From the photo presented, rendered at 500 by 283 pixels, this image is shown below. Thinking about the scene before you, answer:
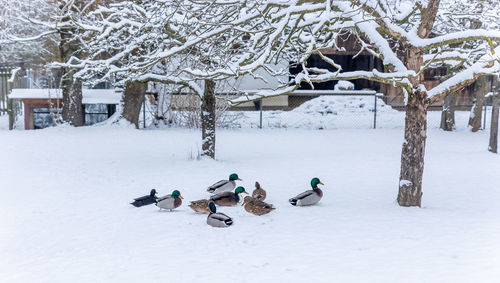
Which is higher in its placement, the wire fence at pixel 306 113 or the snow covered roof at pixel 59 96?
the snow covered roof at pixel 59 96

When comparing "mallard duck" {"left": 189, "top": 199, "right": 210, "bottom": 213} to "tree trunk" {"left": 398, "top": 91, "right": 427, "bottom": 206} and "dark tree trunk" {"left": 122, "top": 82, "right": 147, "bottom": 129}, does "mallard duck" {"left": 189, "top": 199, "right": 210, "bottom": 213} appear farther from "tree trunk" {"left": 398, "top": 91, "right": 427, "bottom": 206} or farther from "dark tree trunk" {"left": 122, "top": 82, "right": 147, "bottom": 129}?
"dark tree trunk" {"left": 122, "top": 82, "right": 147, "bottom": 129}

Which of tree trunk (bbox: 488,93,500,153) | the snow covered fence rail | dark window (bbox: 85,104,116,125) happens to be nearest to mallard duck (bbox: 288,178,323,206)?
tree trunk (bbox: 488,93,500,153)

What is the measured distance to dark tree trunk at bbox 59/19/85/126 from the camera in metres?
18.7

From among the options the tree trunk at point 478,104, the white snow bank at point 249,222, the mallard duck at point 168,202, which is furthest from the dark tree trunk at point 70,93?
the tree trunk at point 478,104

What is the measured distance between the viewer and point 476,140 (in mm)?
17250

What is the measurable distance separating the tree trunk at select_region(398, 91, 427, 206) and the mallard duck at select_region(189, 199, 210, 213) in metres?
3.13

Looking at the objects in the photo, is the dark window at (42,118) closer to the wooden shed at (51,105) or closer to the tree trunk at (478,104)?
the wooden shed at (51,105)

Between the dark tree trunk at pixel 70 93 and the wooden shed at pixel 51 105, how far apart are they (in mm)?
436

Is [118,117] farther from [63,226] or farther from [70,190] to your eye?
[63,226]

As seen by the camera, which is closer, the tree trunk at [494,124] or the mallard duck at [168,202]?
the mallard duck at [168,202]

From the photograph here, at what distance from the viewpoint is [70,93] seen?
18.8 metres

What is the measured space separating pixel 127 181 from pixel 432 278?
7.00 meters

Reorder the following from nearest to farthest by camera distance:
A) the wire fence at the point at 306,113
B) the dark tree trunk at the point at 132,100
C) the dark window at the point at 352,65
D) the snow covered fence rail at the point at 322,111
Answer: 1. the dark tree trunk at the point at 132,100
2. the wire fence at the point at 306,113
3. the snow covered fence rail at the point at 322,111
4. the dark window at the point at 352,65

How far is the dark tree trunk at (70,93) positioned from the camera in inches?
734
